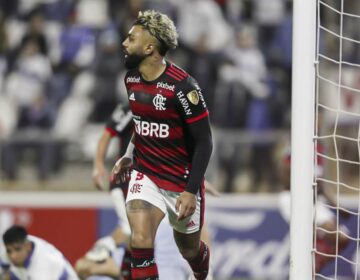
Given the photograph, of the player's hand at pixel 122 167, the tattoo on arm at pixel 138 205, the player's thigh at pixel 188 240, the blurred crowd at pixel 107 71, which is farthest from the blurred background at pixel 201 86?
the tattoo on arm at pixel 138 205

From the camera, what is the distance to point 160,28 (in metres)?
7.29

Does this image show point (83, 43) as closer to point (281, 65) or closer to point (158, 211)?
point (281, 65)

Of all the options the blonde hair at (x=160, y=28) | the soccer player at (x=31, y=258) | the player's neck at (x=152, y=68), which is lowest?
the soccer player at (x=31, y=258)

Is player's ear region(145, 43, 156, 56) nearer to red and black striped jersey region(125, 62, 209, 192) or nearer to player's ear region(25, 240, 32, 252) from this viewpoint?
red and black striped jersey region(125, 62, 209, 192)

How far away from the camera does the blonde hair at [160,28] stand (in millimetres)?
7285

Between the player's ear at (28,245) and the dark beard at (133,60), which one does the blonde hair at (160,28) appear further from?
the player's ear at (28,245)

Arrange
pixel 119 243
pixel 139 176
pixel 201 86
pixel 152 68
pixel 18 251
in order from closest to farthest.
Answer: pixel 152 68
pixel 139 176
pixel 18 251
pixel 119 243
pixel 201 86

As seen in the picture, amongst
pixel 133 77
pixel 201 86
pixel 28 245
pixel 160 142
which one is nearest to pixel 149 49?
pixel 133 77

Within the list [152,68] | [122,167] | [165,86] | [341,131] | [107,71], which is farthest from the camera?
[107,71]

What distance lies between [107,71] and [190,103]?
27.3 ft

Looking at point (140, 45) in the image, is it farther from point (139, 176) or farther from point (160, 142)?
point (139, 176)

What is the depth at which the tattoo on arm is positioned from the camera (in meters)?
7.28

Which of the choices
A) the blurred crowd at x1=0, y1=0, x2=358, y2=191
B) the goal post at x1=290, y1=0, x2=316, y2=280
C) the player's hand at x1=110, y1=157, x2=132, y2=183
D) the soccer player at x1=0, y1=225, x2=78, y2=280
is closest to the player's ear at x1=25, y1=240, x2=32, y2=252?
the soccer player at x1=0, y1=225, x2=78, y2=280

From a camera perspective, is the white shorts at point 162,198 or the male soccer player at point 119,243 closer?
the white shorts at point 162,198
